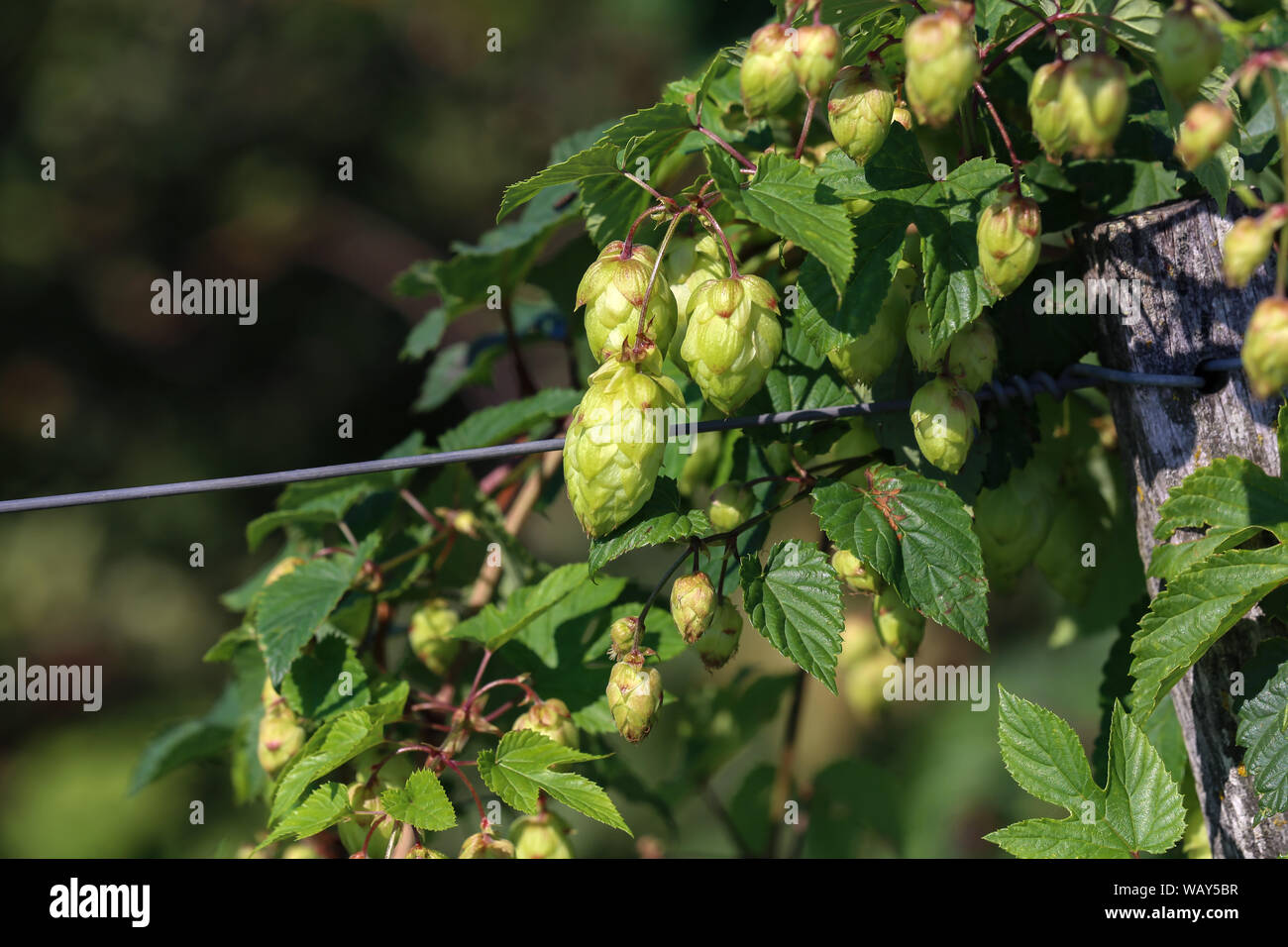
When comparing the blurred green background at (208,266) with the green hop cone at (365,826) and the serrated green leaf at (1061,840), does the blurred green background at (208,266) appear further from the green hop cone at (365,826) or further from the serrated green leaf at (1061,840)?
the serrated green leaf at (1061,840)

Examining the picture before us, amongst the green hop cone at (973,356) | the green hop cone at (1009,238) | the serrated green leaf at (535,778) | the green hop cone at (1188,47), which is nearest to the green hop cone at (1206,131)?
the green hop cone at (1188,47)

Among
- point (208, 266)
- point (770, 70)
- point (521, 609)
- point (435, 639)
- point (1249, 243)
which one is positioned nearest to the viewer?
point (1249, 243)

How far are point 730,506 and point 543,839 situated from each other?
0.99ft

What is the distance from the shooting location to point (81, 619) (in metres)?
2.95

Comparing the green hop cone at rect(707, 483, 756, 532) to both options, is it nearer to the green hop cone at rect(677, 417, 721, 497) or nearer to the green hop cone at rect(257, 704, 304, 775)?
the green hop cone at rect(677, 417, 721, 497)

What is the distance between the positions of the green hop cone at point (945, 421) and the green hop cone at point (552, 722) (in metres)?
0.36

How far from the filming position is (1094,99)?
551mm

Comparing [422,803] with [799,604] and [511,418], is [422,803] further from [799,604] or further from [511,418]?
[511,418]

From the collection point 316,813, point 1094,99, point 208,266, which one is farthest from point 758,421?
point 208,266

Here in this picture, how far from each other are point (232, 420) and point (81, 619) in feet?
2.20

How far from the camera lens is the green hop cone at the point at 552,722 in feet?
→ 2.84

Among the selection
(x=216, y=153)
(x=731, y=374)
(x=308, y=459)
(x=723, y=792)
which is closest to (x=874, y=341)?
(x=731, y=374)

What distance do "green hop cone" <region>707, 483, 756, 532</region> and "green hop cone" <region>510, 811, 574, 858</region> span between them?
0.90ft

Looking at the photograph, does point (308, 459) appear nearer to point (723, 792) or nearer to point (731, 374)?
point (723, 792)
